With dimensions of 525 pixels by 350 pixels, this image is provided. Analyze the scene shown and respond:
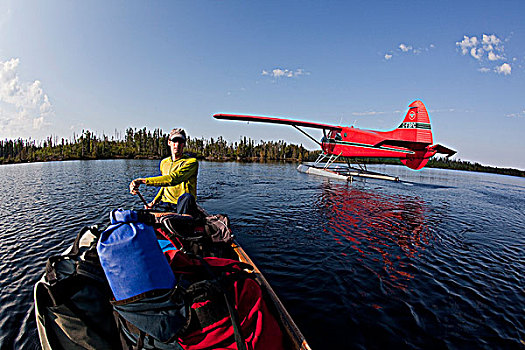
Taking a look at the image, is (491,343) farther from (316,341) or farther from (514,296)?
(316,341)

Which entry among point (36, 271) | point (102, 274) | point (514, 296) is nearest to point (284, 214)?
point (514, 296)

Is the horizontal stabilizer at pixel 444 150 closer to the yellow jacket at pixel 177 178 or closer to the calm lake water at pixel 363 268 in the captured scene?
the calm lake water at pixel 363 268

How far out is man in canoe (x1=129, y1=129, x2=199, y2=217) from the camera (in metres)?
5.13

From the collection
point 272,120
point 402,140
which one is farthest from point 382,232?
point 402,140

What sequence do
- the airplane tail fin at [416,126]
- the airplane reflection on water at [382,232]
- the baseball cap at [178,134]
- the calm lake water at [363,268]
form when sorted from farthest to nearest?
the airplane tail fin at [416,126]
the airplane reflection on water at [382,232]
the baseball cap at [178,134]
the calm lake water at [363,268]

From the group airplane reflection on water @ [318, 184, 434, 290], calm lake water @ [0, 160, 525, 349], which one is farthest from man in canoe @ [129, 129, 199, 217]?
airplane reflection on water @ [318, 184, 434, 290]

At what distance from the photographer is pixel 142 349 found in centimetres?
227

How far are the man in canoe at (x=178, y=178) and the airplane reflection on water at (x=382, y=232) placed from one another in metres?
5.30

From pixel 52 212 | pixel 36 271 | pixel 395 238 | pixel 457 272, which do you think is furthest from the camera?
pixel 52 212

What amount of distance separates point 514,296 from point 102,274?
29.0 ft

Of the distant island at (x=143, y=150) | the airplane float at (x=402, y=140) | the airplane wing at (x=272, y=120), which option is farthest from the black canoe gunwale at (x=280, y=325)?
the distant island at (x=143, y=150)

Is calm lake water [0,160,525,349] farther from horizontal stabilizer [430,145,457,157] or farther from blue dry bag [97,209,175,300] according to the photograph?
horizontal stabilizer [430,145,457,157]

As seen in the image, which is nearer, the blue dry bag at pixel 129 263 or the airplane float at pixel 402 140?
the blue dry bag at pixel 129 263

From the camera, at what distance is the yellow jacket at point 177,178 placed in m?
5.41
